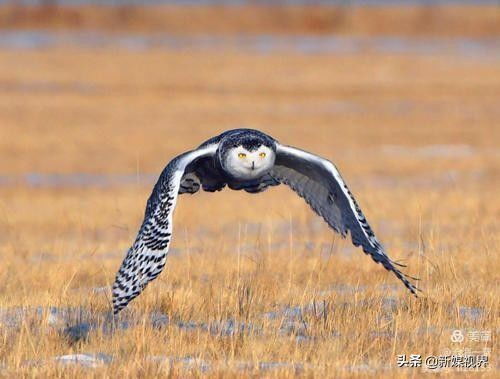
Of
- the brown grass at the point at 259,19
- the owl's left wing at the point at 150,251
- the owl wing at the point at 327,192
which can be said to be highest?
the brown grass at the point at 259,19

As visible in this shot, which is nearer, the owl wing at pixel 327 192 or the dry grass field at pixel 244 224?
the dry grass field at pixel 244 224

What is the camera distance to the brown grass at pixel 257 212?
6.22 m

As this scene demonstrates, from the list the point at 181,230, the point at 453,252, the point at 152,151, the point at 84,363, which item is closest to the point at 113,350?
the point at 84,363

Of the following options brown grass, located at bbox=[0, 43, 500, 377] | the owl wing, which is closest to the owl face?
the owl wing

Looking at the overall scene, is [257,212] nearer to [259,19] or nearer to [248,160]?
[248,160]

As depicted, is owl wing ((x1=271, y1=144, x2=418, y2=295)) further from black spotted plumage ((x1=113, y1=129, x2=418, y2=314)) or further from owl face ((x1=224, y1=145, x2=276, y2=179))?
owl face ((x1=224, y1=145, x2=276, y2=179))

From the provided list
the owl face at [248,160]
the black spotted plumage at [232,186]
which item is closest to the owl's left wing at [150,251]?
the black spotted plumage at [232,186]

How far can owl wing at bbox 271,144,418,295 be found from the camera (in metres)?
6.66

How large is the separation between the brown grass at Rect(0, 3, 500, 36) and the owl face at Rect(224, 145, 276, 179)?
39026mm

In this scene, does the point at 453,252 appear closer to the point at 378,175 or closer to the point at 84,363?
the point at 84,363

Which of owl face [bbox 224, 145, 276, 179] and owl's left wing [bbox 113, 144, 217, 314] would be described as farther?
owl face [bbox 224, 145, 276, 179]

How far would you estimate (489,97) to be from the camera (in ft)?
93.7

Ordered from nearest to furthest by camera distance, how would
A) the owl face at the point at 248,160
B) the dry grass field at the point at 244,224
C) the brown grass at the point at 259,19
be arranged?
the dry grass field at the point at 244,224 → the owl face at the point at 248,160 → the brown grass at the point at 259,19

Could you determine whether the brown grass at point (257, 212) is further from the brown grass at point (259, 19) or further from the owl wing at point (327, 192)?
the brown grass at point (259, 19)
